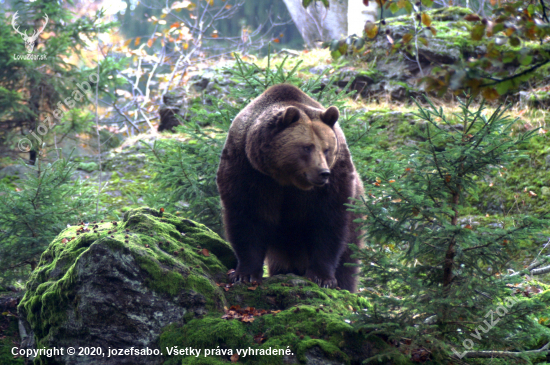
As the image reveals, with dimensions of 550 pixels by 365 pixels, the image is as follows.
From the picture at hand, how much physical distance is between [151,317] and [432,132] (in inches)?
106

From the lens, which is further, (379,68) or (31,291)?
(379,68)

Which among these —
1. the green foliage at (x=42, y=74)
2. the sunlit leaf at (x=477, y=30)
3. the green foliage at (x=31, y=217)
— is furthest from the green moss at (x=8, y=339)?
the green foliage at (x=42, y=74)

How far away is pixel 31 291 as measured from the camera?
156 inches

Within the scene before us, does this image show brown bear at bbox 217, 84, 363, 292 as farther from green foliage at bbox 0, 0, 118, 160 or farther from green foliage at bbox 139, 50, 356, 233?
green foliage at bbox 0, 0, 118, 160

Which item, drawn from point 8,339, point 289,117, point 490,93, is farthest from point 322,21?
point 490,93

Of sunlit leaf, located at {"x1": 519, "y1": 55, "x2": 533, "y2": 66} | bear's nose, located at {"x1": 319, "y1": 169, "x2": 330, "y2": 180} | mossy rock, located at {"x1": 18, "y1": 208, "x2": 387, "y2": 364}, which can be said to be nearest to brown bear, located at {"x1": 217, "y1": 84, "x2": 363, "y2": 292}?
bear's nose, located at {"x1": 319, "y1": 169, "x2": 330, "y2": 180}

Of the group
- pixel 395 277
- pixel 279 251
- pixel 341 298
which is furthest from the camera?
pixel 279 251

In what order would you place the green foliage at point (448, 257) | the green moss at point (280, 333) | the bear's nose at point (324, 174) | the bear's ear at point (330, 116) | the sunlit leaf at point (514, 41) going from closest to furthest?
1. the sunlit leaf at point (514, 41)
2. the green foliage at point (448, 257)
3. the green moss at point (280, 333)
4. the bear's nose at point (324, 174)
5. the bear's ear at point (330, 116)

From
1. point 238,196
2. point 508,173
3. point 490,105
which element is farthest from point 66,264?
point 490,105

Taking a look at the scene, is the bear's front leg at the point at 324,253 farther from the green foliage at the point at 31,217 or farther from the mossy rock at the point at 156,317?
the green foliage at the point at 31,217

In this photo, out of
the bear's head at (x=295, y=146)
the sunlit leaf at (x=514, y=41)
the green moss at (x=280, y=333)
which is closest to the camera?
the sunlit leaf at (x=514, y=41)

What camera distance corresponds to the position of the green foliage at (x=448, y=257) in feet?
9.97

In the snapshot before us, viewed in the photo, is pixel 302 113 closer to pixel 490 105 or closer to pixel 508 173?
pixel 508 173

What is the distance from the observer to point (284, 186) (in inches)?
180
